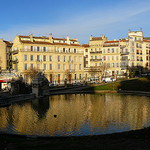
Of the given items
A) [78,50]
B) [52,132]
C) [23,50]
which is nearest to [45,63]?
[23,50]

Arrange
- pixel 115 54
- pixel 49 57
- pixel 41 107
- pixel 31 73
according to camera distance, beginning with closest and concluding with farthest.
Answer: pixel 41 107 → pixel 31 73 → pixel 49 57 → pixel 115 54

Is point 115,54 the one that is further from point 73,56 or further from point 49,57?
point 49,57

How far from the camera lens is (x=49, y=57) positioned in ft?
292

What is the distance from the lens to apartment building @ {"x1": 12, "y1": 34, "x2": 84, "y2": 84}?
84.1 metres

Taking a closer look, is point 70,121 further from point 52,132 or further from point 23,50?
point 23,50

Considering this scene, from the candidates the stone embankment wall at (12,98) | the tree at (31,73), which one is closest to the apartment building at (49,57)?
the tree at (31,73)

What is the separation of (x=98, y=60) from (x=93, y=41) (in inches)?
371

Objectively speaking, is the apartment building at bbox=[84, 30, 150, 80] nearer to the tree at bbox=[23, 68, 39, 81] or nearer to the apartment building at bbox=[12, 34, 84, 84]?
the apartment building at bbox=[12, 34, 84, 84]

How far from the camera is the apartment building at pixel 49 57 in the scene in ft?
276

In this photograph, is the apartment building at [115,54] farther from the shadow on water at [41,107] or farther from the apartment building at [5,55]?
the shadow on water at [41,107]

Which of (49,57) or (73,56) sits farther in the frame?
(73,56)

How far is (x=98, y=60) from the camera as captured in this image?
340 ft

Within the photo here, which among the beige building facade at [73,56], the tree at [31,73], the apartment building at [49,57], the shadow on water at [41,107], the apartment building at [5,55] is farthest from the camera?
the apartment building at [5,55]

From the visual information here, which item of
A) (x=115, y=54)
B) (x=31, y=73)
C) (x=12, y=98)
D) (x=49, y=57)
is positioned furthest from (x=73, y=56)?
(x=12, y=98)
